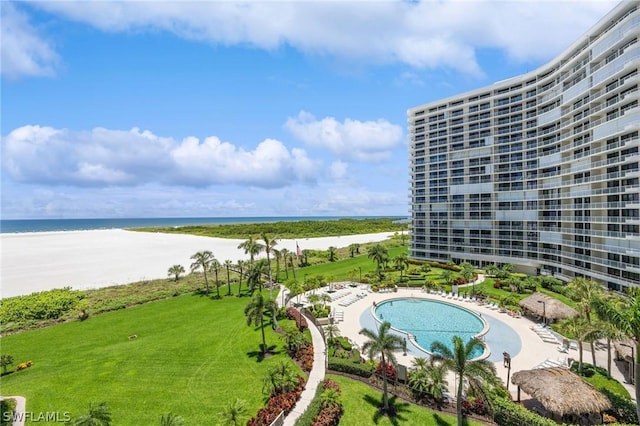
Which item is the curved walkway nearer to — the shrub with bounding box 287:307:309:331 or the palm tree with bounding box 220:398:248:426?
the shrub with bounding box 287:307:309:331

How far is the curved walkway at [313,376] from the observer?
2055 cm

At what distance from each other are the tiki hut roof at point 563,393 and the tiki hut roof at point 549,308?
15.7 m

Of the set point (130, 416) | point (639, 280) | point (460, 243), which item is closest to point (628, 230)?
point (639, 280)

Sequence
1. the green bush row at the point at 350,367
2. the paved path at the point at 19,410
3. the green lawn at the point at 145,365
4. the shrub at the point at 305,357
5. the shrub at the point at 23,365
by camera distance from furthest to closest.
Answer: the shrub at the point at 23,365 < the shrub at the point at 305,357 < the green bush row at the point at 350,367 < the green lawn at the point at 145,365 < the paved path at the point at 19,410

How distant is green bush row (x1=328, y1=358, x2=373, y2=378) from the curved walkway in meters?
0.96

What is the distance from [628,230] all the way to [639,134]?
1256cm

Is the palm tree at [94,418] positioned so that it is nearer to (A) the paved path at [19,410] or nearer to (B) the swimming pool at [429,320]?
(A) the paved path at [19,410]

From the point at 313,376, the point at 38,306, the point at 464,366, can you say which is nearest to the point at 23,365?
the point at 38,306

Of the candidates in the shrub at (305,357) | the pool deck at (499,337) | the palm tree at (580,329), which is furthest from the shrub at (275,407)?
the palm tree at (580,329)

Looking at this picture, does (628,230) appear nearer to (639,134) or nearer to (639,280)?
(639,280)

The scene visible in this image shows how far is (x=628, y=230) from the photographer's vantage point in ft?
135

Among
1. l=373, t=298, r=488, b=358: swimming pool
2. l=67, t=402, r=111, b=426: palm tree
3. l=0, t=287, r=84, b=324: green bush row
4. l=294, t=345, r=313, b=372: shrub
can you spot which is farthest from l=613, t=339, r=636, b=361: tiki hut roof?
l=0, t=287, r=84, b=324: green bush row

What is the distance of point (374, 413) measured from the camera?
70.1 feet

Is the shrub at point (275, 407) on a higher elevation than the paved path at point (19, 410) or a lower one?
higher
